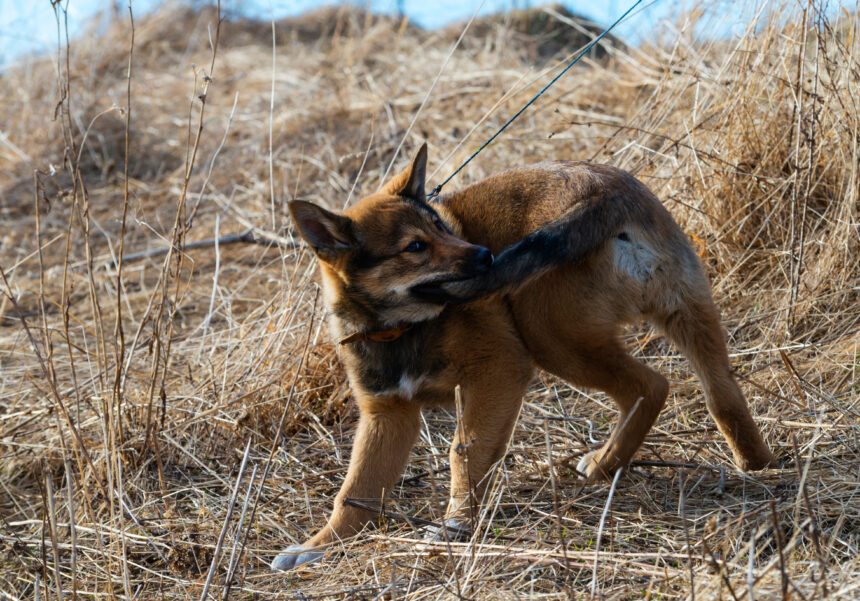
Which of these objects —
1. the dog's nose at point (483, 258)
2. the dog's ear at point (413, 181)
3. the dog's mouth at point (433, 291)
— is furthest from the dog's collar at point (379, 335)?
the dog's ear at point (413, 181)

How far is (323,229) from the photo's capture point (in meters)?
3.39

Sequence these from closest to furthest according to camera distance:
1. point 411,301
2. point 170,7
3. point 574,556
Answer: point 574,556
point 411,301
point 170,7

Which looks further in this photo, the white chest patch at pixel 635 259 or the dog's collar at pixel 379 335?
the dog's collar at pixel 379 335

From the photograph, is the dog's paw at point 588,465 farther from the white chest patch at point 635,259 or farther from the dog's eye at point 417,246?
the dog's eye at point 417,246

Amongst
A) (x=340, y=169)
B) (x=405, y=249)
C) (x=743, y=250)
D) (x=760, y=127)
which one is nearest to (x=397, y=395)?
(x=405, y=249)

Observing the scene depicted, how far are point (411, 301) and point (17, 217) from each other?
7196 millimetres

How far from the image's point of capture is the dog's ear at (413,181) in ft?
12.5

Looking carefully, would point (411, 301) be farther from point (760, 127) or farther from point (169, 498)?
point (760, 127)

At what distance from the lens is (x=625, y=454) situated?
11.3ft

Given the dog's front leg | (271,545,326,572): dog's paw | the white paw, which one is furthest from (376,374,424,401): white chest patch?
the white paw

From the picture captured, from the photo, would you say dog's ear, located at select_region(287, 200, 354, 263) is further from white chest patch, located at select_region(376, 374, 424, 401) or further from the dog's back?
the dog's back

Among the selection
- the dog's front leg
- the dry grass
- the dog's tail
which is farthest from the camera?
the dog's front leg

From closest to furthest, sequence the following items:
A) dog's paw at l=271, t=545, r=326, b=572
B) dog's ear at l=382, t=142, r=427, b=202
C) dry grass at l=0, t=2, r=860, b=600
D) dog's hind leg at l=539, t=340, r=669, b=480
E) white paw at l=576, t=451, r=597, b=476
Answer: dry grass at l=0, t=2, r=860, b=600, dog's paw at l=271, t=545, r=326, b=572, dog's hind leg at l=539, t=340, r=669, b=480, white paw at l=576, t=451, r=597, b=476, dog's ear at l=382, t=142, r=427, b=202

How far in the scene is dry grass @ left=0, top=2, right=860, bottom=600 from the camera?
8.86 feet
